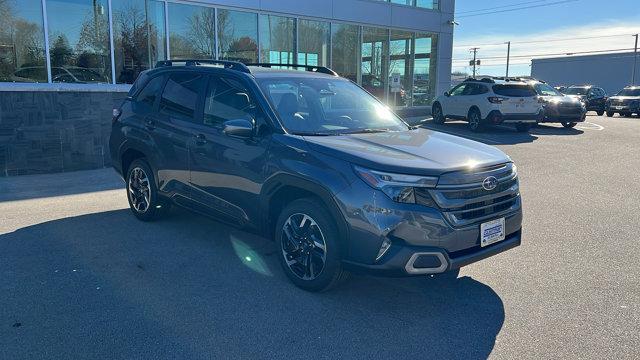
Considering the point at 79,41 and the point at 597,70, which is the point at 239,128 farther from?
the point at 597,70

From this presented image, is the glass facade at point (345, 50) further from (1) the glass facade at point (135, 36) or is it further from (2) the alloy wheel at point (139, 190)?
(2) the alloy wheel at point (139, 190)

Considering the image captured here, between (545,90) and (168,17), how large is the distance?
→ 1395cm

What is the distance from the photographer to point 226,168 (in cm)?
473

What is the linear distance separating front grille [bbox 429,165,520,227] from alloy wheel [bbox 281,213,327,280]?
3.07 feet

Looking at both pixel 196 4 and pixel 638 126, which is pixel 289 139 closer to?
pixel 196 4

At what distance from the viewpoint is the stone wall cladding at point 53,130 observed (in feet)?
30.1

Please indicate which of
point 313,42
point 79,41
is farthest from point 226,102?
point 313,42


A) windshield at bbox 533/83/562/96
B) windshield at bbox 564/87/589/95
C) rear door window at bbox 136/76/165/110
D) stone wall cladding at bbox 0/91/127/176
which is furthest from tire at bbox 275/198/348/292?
windshield at bbox 564/87/589/95

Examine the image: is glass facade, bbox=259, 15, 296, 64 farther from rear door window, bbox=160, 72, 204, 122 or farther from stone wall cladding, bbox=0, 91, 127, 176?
rear door window, bbox=160, 72, 204, 122

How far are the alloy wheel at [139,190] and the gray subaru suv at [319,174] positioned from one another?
0.03 metres

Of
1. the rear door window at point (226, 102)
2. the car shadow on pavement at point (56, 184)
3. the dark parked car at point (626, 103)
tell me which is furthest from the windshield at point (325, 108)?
the dark parked car at point (626, 103)

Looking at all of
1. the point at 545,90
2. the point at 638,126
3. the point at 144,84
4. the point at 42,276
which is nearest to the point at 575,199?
the point at 144,84

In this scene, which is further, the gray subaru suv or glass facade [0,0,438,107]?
glass facade [0,0,438,107]

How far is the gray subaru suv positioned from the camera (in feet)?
11.8
